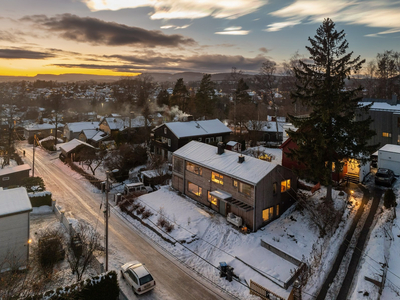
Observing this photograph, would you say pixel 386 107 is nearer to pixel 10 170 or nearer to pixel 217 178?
pixel 217 178

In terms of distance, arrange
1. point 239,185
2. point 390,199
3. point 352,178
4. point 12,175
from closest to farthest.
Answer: point 390,199
point 239,185
point 352,178
point 12,175

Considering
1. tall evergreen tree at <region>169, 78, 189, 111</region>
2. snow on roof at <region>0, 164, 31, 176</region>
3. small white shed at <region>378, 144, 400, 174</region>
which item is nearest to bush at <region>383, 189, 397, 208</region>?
small white shed at <region>378, 144, 400, 174</region>

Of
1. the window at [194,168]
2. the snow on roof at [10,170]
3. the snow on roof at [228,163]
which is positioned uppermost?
the snow on roof at [228,163]

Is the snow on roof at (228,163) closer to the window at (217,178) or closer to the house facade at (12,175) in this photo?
the window at (217,178)

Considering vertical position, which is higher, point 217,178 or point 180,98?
point 180,98

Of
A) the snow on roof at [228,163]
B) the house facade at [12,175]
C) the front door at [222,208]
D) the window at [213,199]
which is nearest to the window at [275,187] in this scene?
the snow on roof at [228,163]

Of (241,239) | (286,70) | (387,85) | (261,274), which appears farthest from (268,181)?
(387,85)

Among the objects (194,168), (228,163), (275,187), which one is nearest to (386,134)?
(275,187)

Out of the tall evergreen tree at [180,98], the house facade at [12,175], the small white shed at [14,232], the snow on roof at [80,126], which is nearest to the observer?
the small white shed at [14,232]
